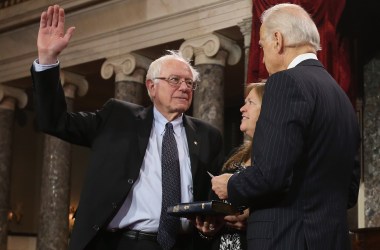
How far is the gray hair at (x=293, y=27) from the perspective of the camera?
10.5 ft

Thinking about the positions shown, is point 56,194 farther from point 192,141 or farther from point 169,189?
point 169,189

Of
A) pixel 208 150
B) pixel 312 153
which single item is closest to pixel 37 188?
pixel 208 150

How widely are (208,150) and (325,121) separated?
149 centimetres

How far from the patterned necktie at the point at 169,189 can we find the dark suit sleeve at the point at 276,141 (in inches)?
41.6

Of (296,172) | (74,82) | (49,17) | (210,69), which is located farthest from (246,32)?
(296,172)

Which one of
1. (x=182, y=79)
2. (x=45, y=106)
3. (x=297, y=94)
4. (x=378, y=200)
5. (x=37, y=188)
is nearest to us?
(x=297, y=94)

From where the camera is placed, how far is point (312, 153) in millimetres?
3016

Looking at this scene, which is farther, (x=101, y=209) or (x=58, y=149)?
(x=58, y=149)

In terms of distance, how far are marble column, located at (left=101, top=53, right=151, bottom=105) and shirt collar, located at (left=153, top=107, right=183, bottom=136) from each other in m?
7.09

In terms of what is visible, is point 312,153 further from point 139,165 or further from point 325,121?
point 139,165

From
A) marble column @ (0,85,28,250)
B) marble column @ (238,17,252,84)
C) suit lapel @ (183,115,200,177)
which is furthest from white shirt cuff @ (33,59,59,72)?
marble column @ (0,85,28,250)

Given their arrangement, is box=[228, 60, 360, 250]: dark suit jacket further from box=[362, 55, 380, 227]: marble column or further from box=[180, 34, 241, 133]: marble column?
box=[180, 34, 241, 133]: marble column

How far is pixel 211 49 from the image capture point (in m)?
10.4

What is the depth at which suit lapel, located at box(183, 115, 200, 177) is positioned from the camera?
14.2ft
